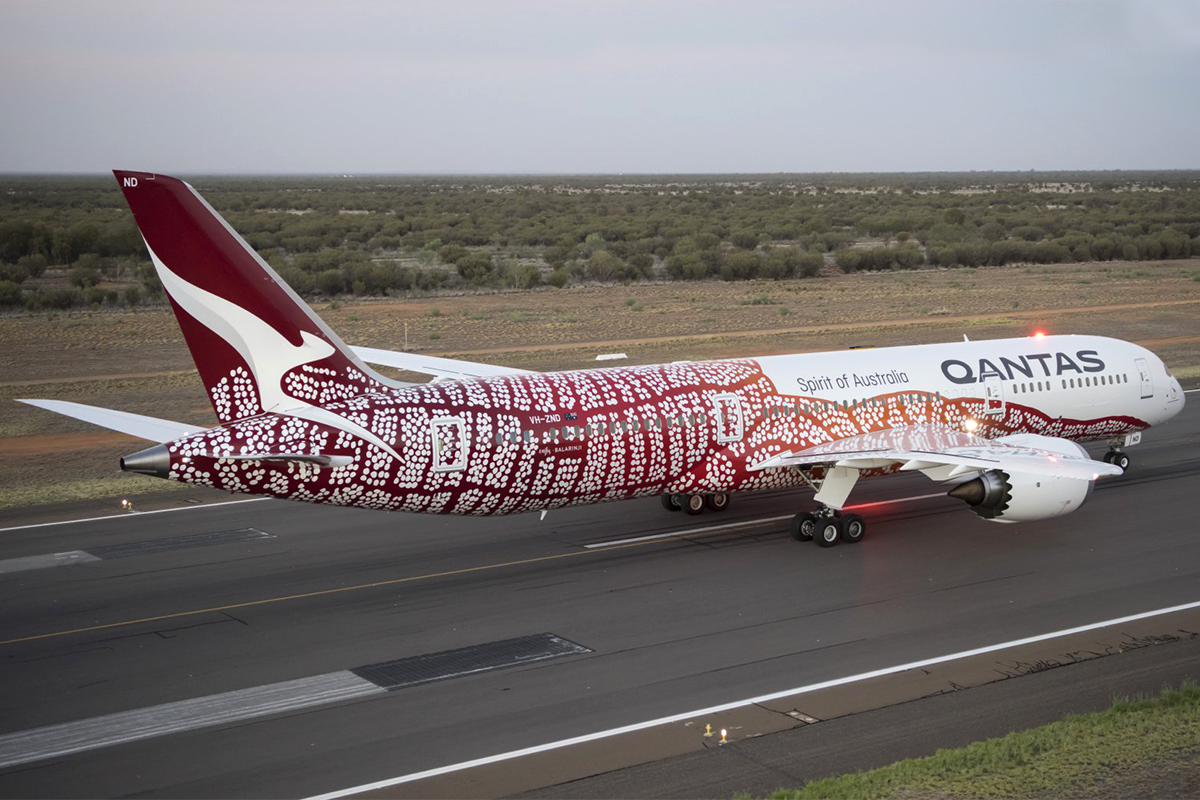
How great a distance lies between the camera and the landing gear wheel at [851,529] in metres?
26.3

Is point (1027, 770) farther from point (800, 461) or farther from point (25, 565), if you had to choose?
point (25, 565)

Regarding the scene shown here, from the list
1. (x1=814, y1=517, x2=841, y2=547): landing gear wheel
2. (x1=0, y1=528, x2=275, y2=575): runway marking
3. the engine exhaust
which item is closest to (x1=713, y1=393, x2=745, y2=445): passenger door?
(x1=814, y1=517, x2=841, y2=547): landing gear wheel

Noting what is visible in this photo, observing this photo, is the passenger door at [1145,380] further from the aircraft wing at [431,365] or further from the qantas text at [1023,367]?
the aircraft wing at [431,365]

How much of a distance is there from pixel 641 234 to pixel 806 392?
290 feet

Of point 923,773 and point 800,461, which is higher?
point 800,461

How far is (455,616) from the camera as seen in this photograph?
2194 centimetres

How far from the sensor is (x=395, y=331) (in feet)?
200

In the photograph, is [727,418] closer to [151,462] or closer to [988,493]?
[988,493]

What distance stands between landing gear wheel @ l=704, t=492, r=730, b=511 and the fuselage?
2.04 metres

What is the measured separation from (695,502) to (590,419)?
17.0ft

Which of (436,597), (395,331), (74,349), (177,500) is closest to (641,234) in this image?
(395,331)

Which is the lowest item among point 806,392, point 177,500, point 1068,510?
point 177,500

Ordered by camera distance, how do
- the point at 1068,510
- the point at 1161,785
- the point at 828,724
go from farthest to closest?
the point at 1068,510 < the point at 828,724 < the point at 1161,785

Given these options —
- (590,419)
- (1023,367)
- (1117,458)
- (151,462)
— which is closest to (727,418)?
(590,419)
